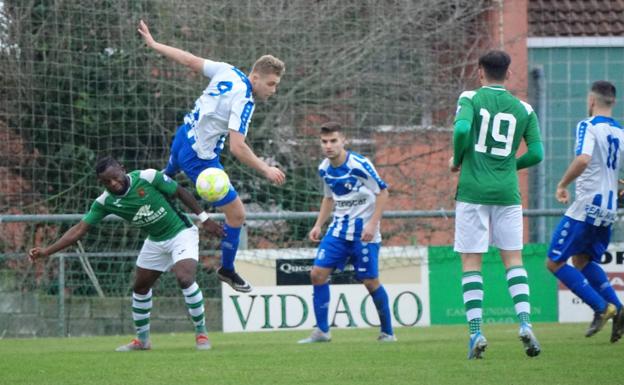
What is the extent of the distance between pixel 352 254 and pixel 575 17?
27.8 feet

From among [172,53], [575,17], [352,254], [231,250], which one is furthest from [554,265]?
[575,17]

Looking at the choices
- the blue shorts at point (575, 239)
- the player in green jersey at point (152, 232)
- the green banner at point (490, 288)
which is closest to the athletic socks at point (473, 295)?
the blue shorts at point (575, 239)

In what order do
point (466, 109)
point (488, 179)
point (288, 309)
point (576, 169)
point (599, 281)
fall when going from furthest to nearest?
point (288, 309) → point (599, 281) → point (576, 169) → point (488, 179) → point (466, 109)

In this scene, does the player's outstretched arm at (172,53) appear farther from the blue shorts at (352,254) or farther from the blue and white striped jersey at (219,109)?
the blue shorts at (352,254)

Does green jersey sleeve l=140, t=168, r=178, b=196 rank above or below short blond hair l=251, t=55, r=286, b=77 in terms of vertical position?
below

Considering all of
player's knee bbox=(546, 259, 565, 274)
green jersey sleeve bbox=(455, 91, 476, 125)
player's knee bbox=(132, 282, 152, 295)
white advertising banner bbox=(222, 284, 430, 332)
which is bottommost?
white advertising banner bbox=(222, 284, 430, 332)

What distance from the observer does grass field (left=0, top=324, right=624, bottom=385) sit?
7672 millimetres

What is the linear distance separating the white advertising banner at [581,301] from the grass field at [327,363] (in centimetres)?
299

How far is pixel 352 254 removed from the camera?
11.9 m

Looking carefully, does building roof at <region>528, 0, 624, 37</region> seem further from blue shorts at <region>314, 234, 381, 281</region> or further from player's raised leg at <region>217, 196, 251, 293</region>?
player's raised leg at <region>217, 196, 251, 293</region>

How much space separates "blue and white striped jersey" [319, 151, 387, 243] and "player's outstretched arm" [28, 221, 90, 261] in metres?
2.46

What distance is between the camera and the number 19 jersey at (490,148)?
28.6 feet

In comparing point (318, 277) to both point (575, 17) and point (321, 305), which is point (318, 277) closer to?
point (321, 305)

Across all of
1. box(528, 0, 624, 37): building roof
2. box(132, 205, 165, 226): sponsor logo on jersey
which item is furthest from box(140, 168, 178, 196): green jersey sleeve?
box(528, 0, 624, 37): building roof
